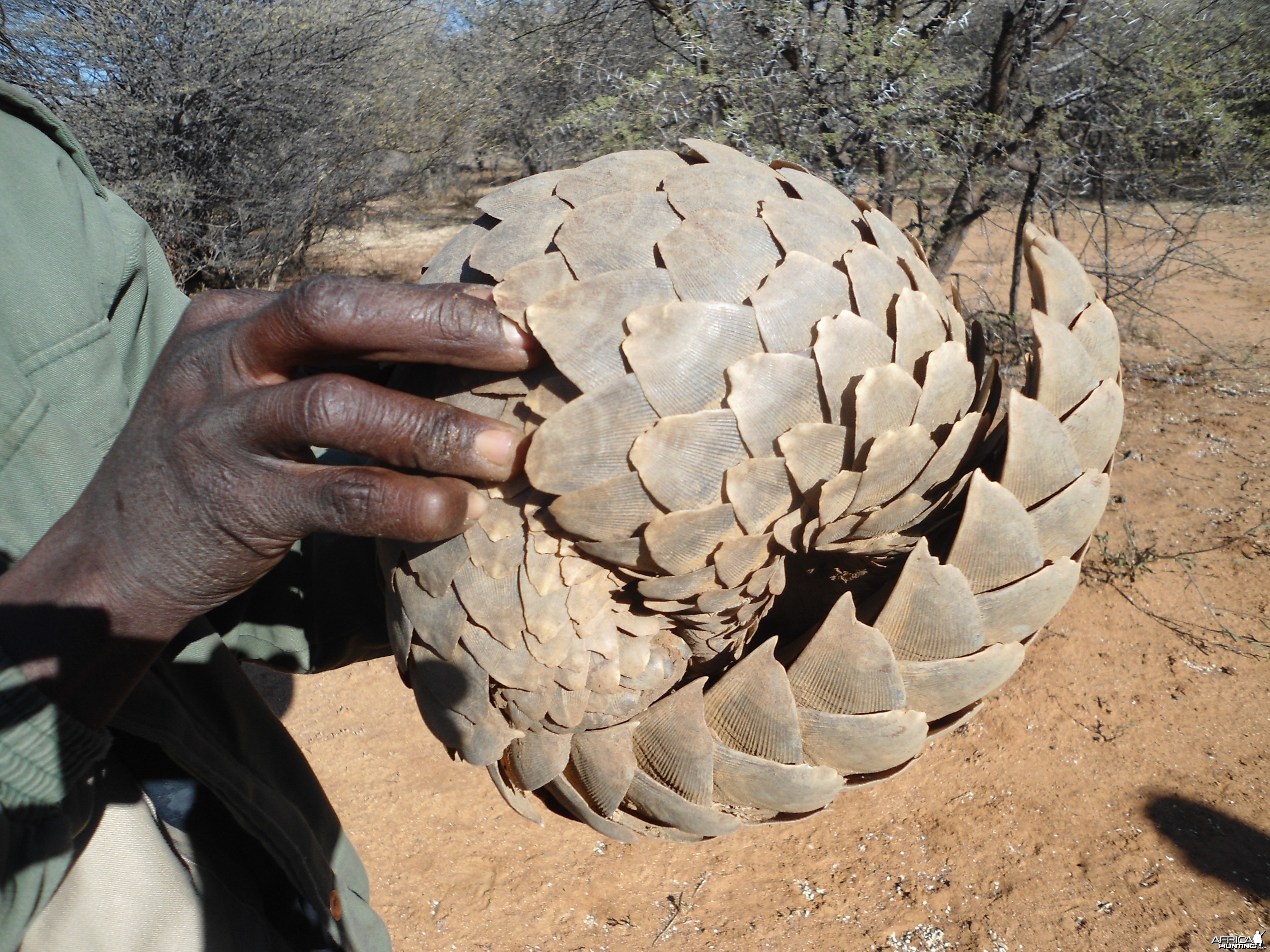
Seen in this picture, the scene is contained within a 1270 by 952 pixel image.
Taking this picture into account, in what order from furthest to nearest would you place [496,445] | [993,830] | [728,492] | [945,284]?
[945,284] → [993,830] → [728,492] → [496,445]

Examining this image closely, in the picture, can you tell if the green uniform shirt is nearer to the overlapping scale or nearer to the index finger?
the overlapping scale

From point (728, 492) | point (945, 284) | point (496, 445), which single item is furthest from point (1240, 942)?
point (945, 284)

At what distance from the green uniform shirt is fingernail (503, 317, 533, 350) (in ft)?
1.84

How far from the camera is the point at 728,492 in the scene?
0.93 metres

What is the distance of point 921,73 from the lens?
3541mm

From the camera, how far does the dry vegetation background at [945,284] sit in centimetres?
215

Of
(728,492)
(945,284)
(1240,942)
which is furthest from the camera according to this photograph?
(945,284)

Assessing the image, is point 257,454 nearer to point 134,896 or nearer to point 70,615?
point 70,615

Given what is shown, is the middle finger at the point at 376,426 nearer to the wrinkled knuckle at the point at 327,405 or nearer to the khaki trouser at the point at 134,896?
the wrinkled knuckle at the point at 327,405

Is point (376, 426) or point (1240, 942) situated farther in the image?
point (1240, 942)

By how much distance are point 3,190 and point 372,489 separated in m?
0.72

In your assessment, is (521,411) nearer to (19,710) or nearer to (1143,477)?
(19,710)

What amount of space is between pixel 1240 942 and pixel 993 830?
555 mm

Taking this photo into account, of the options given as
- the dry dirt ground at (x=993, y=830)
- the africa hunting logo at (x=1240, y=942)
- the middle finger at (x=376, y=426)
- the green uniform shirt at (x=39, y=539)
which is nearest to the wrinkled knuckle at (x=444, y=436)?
the middle finger at (x=376, y=426)
